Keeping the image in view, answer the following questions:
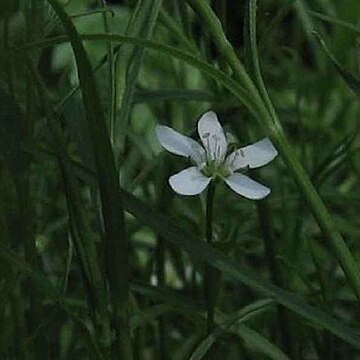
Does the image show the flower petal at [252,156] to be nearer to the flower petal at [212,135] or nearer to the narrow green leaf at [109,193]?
the flower petal at [212,135]

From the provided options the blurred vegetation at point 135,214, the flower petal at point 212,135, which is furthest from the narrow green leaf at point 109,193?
the flower petal at point 212,135

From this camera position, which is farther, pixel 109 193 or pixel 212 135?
pixel 212 135

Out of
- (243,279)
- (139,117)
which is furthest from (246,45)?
(139,117)

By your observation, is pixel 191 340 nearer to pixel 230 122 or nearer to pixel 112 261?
pixel 230 122

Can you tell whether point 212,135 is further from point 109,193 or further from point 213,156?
point 109,193

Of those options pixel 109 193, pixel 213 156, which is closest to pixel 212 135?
pixel 213 156

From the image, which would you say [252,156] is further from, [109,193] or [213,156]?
[109,193]
